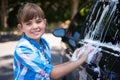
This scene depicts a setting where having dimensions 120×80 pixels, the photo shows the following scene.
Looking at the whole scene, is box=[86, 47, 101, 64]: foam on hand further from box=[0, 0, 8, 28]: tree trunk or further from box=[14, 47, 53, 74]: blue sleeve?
box=[0, 0, 8, 28]: tree trunk

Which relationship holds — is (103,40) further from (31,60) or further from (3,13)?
(3,13)

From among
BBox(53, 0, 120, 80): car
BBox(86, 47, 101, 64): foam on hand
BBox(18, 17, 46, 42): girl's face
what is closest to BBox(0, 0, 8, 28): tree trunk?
BBox(53, 0, 120, 80): car

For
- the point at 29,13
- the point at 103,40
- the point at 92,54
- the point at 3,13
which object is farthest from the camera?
the point at 3,13

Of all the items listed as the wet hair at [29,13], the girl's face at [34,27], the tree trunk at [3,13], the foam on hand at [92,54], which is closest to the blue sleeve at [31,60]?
the girl's face at [34,27]

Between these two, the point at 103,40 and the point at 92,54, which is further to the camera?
the point at 103,40

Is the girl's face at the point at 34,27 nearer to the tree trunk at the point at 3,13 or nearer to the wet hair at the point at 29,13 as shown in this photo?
the wet hair at the point at 29,13

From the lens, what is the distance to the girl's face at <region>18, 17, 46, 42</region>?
2513mm

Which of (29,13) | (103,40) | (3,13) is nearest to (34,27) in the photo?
(29,13)

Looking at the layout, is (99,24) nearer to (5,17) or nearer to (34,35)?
(34,35)

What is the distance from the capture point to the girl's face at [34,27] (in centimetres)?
251

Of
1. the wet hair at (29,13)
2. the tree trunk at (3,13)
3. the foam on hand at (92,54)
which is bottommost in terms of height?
the tree trunk at (3,13)

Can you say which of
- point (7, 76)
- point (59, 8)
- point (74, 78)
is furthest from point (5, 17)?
point (74, 78)

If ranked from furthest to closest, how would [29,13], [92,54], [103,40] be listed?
[103,40] → [92,54] → [29,13]

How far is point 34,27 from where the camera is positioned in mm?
2510
